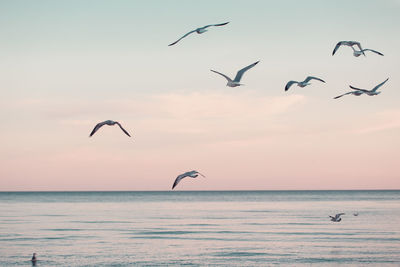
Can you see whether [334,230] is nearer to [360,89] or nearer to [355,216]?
[355,216]

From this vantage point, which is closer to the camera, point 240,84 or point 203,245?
point 240,84

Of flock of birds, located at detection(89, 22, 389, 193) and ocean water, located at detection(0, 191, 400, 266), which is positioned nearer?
flock of birds, located at detection(89, 22, 389, 193)

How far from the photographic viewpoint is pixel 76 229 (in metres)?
62.2

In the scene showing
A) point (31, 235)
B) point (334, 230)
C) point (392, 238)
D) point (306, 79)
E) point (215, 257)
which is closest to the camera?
point (306, 79)

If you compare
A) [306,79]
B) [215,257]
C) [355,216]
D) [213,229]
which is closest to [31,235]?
[213,229]

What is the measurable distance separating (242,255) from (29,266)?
42.9 feet

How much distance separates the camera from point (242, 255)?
41.0m

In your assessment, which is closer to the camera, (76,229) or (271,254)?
(271,254)

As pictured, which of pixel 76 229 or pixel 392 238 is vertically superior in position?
pixel 76 229

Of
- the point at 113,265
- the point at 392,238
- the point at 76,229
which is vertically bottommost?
the point at 113,265

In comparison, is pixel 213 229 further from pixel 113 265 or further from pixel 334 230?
pixel 113 265

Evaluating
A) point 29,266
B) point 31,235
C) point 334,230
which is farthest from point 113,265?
point 334,230

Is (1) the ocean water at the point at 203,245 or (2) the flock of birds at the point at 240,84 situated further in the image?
(1) the ocean water at the point at 203,245

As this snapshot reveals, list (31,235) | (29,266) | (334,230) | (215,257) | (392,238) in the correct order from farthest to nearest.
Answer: (334,230) < (31,235) < (392,238) < (215,257) < (29,266)
